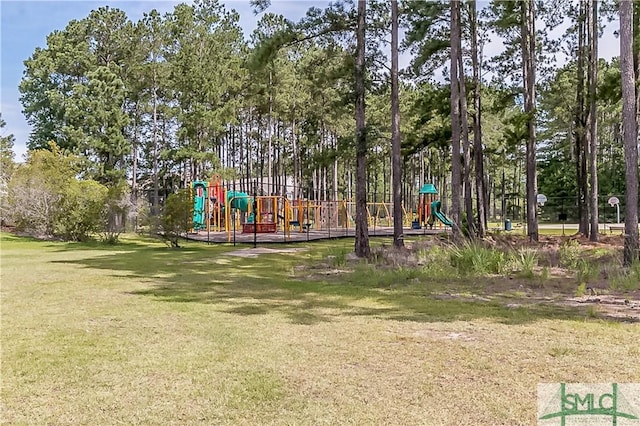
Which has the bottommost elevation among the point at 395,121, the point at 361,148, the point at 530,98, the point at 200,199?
the point at 200,199

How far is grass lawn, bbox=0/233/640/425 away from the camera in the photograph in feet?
10.8

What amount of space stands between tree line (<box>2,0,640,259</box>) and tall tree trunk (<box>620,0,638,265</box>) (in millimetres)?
26

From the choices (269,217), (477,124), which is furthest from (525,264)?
(269,217)

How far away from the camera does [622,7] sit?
943 cm

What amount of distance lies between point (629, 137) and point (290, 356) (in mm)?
8191

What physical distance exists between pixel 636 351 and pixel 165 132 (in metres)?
39.3

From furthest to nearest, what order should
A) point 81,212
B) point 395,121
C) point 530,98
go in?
point 81,212
point 530,98
point 395,121

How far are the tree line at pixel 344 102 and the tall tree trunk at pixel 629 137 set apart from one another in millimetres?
26

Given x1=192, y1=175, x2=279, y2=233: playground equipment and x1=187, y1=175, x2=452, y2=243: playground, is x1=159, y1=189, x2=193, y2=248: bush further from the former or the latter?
x1=192, y1=175, x2=279, y2=233: playground equipment

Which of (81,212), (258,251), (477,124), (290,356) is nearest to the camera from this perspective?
(290,356)

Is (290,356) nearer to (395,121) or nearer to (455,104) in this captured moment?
(395,121)

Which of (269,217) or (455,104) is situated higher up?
(455,104)

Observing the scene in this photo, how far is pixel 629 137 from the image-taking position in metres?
9.36

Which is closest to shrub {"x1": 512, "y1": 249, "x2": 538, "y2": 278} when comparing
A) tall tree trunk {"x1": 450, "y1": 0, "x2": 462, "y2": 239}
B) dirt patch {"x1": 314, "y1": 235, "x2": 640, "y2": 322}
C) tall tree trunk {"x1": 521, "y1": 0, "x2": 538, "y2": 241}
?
dirt patch {"x1": 314, "y1": 235, "x2": 640, "y2": 322}
